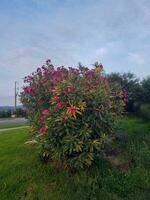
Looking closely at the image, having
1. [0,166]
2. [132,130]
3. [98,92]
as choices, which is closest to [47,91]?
[98,92]

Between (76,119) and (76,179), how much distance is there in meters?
1.22

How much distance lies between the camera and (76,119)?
25.5 feet

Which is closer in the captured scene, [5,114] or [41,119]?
[41,119]

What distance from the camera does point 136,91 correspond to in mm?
14648

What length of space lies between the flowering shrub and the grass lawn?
0.38 meters

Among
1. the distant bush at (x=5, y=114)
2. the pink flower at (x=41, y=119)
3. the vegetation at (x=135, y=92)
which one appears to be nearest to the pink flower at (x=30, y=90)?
the pink flower at (x=41, y=119)

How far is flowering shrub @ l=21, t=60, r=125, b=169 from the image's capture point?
7.67 m

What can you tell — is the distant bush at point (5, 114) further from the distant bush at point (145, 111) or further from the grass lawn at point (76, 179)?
the grass lawn at point (76, 179)

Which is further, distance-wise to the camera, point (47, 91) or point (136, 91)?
point (136, 91)

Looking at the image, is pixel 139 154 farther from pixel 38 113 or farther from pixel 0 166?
pixel 0 166

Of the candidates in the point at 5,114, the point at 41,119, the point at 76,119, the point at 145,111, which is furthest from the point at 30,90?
the point at 5,114

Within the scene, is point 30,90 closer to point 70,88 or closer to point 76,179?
point 70,88

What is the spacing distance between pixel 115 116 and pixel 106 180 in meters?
1.52

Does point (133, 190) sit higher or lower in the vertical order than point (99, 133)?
lower
